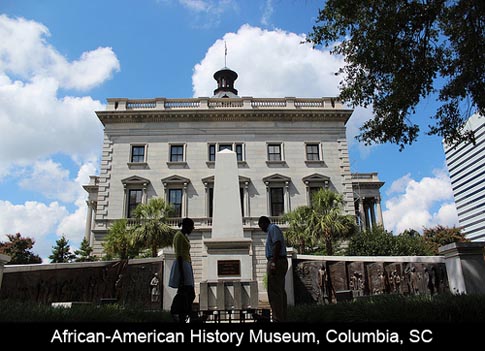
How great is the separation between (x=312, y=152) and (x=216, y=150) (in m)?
8.22

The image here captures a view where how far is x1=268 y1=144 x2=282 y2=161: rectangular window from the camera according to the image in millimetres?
32469

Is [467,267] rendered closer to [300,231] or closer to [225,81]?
[300,231]

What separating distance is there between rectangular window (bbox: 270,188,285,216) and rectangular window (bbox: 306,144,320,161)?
391 centimetres

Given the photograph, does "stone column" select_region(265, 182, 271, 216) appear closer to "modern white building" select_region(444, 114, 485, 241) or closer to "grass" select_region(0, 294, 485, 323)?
"grass" select_region(0, 294, 485, 323)

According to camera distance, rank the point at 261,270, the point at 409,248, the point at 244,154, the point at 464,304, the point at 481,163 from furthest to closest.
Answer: the point at 481,163 < the point at 244,154 < the point at 261,270 < the point at 409,248 < the point at 464,304

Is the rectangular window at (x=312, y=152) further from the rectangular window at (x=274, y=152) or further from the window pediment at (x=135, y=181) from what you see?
the window pediment at (x=135, y=181)

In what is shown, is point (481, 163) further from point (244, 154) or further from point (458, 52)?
point (458, 52)

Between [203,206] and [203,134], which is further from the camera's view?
[203,134]

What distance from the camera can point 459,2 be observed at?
9.09m

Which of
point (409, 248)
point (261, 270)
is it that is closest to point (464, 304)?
point (409, 248)

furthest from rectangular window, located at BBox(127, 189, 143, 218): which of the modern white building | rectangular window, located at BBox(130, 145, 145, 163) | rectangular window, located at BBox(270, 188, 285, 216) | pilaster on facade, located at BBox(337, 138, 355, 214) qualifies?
the modern white building

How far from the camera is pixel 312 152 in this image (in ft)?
108

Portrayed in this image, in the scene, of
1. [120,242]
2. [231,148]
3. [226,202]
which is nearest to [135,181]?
[231,148]

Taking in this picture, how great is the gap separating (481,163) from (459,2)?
105030mm
